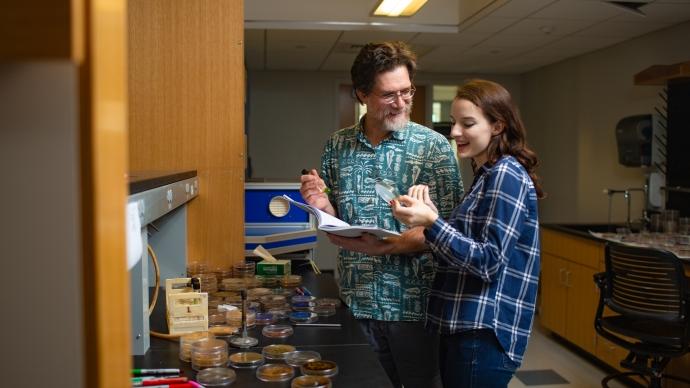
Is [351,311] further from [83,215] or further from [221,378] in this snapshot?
[83,215]

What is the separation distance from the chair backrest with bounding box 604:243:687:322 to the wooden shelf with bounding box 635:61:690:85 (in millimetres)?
1578

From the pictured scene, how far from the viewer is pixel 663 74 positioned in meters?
4.30

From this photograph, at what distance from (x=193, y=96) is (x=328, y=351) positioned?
4.17 ft

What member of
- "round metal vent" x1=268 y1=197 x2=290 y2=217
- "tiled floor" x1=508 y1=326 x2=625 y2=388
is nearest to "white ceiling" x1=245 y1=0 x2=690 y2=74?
"round metal vent" x1=268 y1=197 x2=290 y2=217

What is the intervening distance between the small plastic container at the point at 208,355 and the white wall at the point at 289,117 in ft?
20.5

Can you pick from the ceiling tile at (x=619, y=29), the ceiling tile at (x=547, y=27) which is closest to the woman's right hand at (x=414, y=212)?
the ceiling tile at (x=547, y=27)

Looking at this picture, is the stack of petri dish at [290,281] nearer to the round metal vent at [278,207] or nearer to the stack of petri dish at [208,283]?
the stack of petri dish at [208,283]

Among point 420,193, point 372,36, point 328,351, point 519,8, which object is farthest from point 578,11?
point 328,351

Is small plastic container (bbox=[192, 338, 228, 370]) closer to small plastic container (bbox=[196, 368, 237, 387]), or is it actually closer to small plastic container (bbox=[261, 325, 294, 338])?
small plastic container (bbox=[196, 368, 237, 387])

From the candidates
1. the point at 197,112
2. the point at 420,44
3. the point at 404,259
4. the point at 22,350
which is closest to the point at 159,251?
the point at 197,112

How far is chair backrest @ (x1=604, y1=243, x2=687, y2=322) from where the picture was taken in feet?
9.86

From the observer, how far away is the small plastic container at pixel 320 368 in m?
1.34

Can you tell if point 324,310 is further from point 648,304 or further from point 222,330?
point 648,304

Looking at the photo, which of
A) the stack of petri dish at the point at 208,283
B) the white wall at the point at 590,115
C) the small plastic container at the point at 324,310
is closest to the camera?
the small plastic container at the point at 324,310
